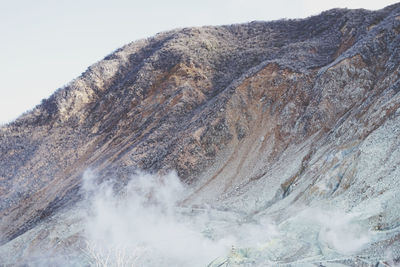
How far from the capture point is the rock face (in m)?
13.9

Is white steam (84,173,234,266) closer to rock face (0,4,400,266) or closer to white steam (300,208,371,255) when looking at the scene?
rock face (0,4,400,266)

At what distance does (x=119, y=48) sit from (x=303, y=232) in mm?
37157

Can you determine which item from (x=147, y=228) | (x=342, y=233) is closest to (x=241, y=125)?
(x=147, y=228)

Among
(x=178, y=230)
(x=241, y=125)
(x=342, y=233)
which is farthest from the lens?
(x=241, y=125)

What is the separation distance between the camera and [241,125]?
24641 millimetres

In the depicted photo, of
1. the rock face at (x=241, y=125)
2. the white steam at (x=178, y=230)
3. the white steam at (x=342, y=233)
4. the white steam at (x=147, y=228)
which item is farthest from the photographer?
the rock face at (x=241, y=125)

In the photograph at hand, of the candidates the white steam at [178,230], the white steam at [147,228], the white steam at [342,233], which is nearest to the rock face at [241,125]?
the white steam at [342,233]

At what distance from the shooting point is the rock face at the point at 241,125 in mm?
13898

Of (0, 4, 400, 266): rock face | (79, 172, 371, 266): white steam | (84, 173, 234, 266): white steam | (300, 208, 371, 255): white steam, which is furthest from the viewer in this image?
(0, 4, 400, 266): rock face

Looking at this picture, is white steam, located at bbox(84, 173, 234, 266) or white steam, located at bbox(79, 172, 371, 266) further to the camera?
white steam, located at bbox(84, 173, 234, 266)

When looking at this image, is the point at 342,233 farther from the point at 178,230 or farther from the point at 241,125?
the point at 241,125

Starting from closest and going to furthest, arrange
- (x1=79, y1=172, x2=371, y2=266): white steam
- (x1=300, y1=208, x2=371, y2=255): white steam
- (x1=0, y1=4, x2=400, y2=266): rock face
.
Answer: (x1=300, y1=208, x2=371, y2=255): white steam
(x1=79, y1=172, x2=371, y2=266): white steam
(x1=0, y1=4, x2=400, y2=266): rock face

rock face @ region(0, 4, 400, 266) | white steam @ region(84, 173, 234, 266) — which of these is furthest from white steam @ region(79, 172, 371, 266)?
rock face @ region(0, 4, 400, 266)

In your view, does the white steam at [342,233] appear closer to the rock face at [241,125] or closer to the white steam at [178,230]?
the white steam at [178,230]
